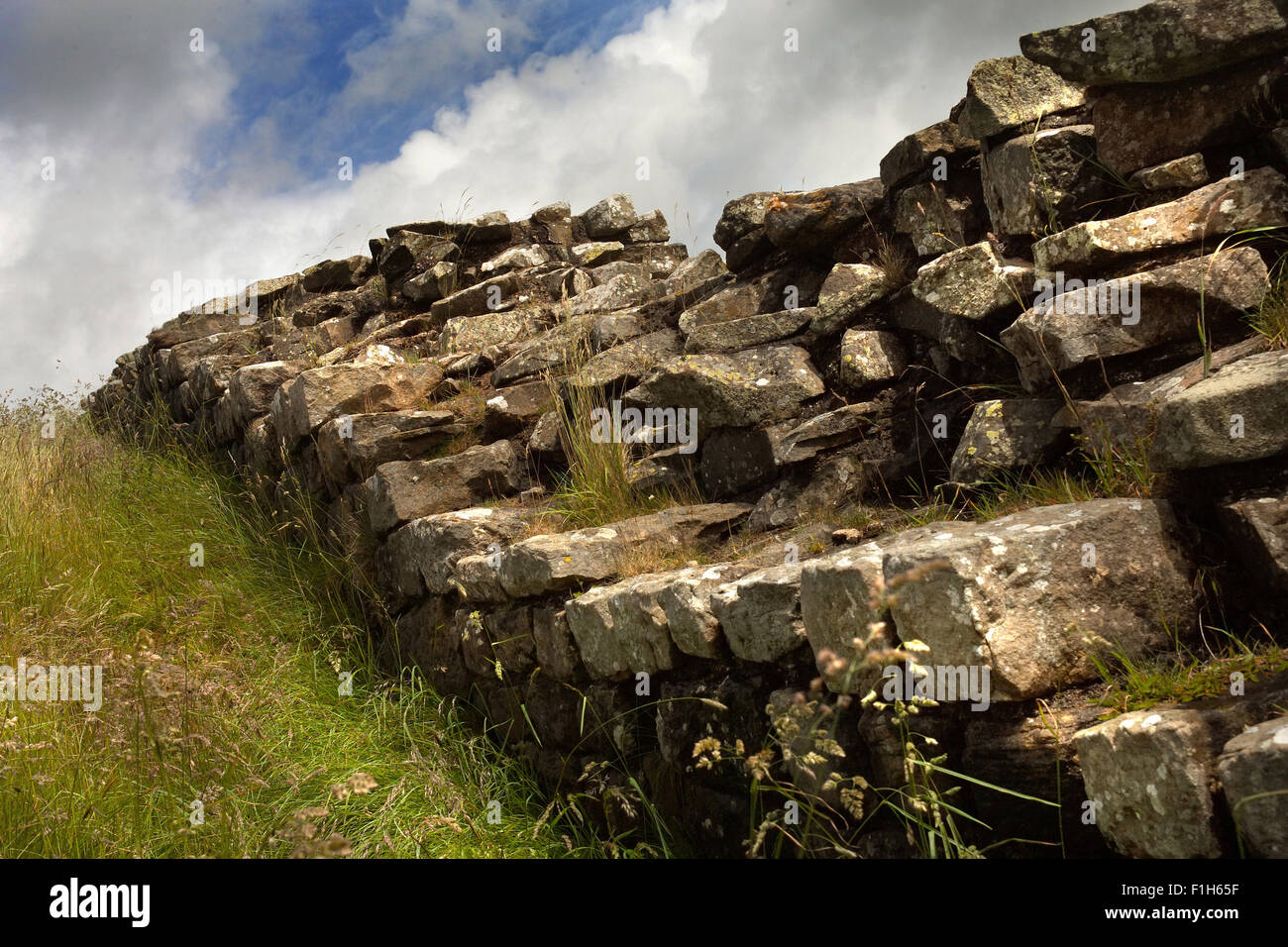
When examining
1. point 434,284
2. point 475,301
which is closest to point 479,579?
point 475,301

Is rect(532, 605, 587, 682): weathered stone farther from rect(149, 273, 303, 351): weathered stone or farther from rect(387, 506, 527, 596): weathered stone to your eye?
rect(149, 273, 303, 351): weathered stone

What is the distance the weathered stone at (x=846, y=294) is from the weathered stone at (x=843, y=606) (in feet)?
5.85

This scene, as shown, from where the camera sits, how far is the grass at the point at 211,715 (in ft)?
11.1

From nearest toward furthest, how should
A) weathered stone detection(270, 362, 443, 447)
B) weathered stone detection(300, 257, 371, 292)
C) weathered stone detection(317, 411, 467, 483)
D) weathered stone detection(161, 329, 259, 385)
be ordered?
weathered stone detection(317, 411, 467, 483)
weathered stone detection(270, 362, 443, 447)
weathered stone detection(161, 329, 259, 385)
weathered stone detection(300, 257, 371, 292)

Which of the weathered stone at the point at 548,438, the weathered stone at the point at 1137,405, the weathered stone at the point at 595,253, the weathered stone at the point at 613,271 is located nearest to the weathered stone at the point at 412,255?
the weathered stone at the point at 595,253

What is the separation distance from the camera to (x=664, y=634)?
3205mm

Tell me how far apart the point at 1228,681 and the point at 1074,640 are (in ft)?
1.08

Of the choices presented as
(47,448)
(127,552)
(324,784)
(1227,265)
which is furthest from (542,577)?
(47,448)

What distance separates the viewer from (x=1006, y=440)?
3125 mm

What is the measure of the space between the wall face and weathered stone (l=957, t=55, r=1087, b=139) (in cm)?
1

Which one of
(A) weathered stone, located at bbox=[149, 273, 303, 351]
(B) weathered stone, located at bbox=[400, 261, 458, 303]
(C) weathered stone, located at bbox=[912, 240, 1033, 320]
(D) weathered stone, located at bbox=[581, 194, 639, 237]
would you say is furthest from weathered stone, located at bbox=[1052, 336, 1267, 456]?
(A) weathered stone, located at bbox=[149, 273, 303, 351]

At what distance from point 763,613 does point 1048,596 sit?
0.82m

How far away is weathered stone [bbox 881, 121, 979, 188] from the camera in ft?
13.2

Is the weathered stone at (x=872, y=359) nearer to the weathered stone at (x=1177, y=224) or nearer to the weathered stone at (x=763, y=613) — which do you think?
the weathered stone at (x=1177, y=224)
